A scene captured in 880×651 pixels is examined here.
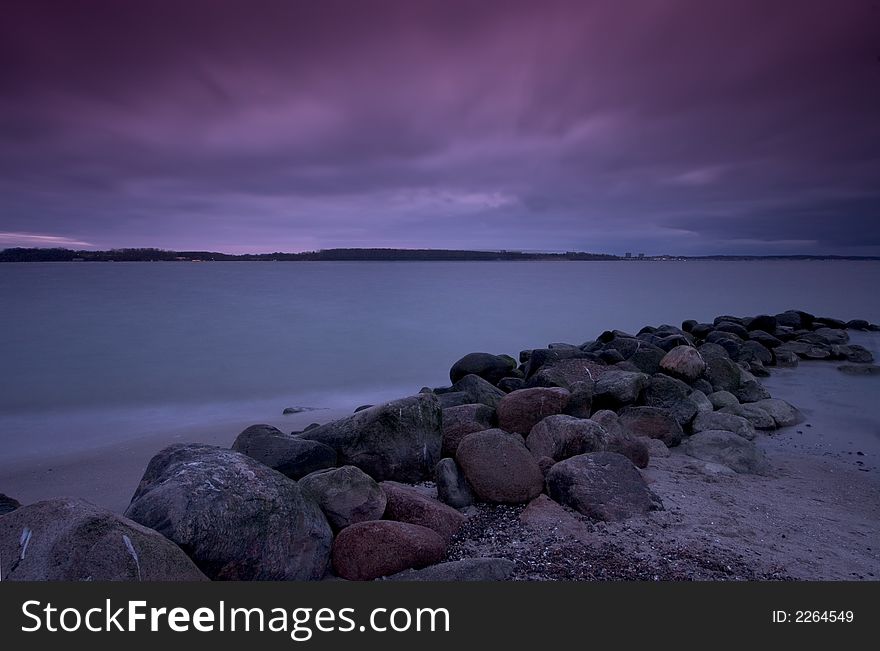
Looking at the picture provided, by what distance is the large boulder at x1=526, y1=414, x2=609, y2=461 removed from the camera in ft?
16.3

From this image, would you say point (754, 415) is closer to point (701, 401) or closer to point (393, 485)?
point (701, 401)

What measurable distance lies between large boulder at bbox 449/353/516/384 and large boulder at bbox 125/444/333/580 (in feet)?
20.9

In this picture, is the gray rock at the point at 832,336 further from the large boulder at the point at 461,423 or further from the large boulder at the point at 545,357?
the large boulder at the point at 461,423

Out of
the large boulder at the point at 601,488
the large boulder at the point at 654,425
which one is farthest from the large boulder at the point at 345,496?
the large boulder at the point at 654,425

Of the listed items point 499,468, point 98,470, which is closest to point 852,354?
point 499,468

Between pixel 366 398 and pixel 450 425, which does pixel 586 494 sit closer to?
pixel 450 425

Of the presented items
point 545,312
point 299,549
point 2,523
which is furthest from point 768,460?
point 545,312

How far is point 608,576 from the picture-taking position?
10.4 feet

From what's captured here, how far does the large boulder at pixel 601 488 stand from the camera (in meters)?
4.02

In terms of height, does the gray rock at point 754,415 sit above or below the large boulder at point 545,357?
below

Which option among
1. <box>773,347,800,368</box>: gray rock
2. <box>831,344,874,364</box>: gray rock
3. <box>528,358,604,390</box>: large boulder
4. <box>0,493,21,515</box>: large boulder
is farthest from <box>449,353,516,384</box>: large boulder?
<box>831,344,874,364</box>: gray rock

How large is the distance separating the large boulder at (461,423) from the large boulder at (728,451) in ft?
7.42

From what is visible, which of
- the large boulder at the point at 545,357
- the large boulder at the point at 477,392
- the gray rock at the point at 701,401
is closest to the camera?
the gray rock at the point at 701,401

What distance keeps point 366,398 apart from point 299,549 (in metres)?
7.33
